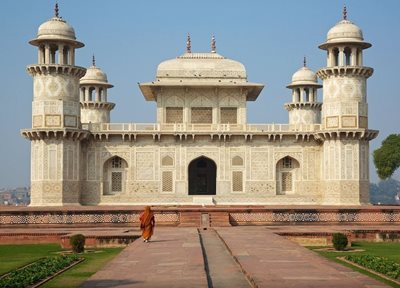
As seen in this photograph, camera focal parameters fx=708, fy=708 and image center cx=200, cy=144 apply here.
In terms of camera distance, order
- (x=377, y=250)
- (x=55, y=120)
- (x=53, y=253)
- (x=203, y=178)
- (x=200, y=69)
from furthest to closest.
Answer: (x=203, y=178), (x=200, y=69), (x=55, y=120), (x=377, y=250), (x=53, y=253)

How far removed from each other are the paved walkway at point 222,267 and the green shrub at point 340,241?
4.12 ft

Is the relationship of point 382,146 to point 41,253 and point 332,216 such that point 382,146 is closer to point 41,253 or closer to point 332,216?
point 332,216

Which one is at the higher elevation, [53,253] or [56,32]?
[56,32]

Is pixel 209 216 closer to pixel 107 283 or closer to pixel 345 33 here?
pixel 107 283

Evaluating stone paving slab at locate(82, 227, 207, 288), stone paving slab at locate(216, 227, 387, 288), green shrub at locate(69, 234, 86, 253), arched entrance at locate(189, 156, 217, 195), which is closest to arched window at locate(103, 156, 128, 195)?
arched entrance at locate(189, 156, 217, 195)

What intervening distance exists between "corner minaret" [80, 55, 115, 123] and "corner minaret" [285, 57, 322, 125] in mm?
11153

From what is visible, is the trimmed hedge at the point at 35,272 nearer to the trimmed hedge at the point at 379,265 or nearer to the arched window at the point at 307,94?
the trimmed hedge at the point at 379,265

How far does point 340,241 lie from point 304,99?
28332 millimetres

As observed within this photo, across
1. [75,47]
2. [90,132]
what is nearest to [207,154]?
[90,132]

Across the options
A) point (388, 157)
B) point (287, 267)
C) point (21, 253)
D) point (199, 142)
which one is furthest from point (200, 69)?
point (287, 267)

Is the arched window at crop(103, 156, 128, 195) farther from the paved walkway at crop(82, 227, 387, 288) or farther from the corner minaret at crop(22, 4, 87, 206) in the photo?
the paved walkway at crop(82, 227, 387, 288)

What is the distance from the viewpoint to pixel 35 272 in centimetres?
1095

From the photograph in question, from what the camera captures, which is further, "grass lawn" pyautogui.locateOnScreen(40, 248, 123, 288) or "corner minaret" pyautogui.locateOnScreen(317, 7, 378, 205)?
"corner minaret" pyautogui.locateOnScreen(317, 7, 378, 205)

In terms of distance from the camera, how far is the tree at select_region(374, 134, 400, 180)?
1698 inches
